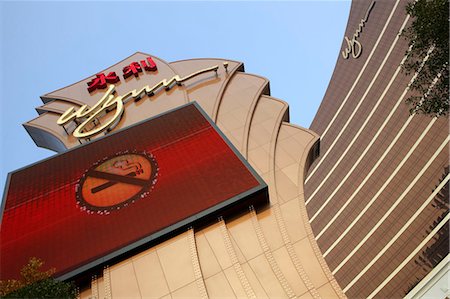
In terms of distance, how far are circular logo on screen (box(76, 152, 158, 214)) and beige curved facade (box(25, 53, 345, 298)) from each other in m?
3.21

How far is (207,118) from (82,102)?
1168cm

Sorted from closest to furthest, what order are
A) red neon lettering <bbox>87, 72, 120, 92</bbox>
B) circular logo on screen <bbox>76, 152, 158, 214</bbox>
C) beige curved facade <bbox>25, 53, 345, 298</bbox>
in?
beige curved facade <bbox>25, 53, 345, 298</bbox>
circular logo on screen <bbox>76, 152, 158, 214</bbox>
red neon lettering <bbox>87, 72, 120, 92</bbox>

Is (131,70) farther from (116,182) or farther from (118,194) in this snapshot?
(118,194)

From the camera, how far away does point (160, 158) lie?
59.4ft

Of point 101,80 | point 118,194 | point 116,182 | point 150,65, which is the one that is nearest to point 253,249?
point 118,194

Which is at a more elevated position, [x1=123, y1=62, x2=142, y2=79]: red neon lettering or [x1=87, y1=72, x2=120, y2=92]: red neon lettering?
[x1=123, y1=62, x2=142, y2=79]: red neon lettering

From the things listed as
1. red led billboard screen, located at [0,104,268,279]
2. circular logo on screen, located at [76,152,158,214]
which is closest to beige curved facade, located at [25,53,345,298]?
red led billboard screen, located at [0,104,268,279]

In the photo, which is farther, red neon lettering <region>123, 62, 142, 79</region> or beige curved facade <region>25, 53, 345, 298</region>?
red neon lettering <region>123, 62, 142, 79</region>

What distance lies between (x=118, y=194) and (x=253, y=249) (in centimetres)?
742

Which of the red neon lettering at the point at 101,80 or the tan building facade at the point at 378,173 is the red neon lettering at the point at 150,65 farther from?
the tan building facade at the point at 378,173

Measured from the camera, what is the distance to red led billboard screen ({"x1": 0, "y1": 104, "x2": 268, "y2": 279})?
563 inches

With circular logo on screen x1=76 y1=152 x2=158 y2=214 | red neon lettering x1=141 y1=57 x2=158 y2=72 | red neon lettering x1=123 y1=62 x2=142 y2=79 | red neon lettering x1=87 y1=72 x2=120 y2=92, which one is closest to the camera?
circular logo on screen x1=76 y1=152 x2=158 y2=214

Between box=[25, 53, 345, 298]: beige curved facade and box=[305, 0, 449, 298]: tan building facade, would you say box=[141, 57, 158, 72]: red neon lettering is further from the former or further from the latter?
box=[305, 0, 449, 298]: tan building facade

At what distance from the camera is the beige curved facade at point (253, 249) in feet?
42.5
